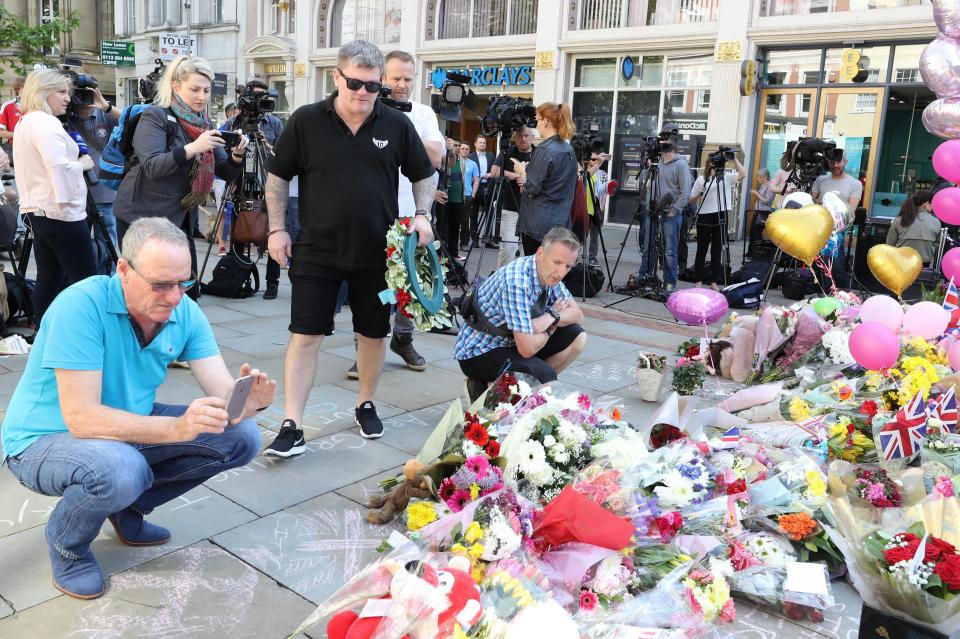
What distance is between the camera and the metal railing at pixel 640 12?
13.9 metres

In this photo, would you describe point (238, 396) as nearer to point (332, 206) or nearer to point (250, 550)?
point (250, 550)

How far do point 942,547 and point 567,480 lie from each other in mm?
1128

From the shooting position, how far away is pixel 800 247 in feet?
16.8

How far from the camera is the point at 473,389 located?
4.10 m

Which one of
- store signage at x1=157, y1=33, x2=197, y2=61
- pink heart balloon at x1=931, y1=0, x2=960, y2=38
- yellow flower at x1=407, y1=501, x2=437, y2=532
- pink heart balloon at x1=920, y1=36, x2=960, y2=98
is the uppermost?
store signage at x1=157, y1=33, x2=197, y2=61

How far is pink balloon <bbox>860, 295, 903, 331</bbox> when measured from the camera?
442 cm

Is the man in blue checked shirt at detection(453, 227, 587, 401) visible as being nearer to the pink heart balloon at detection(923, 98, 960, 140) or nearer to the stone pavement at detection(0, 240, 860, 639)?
the stone pavement at detection(0, 240, 860, 639)

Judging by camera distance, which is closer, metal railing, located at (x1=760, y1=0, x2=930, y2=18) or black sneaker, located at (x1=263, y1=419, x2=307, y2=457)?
black sneaker, located at (x1=263, y1=419, x2=307, y2=457)

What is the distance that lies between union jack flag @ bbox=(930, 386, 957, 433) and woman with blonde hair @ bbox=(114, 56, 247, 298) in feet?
12.6

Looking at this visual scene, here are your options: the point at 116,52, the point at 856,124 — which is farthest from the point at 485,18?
the point at 856,124

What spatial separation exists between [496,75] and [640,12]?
10.9 feet

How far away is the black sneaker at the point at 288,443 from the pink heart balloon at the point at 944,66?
13.4 feet

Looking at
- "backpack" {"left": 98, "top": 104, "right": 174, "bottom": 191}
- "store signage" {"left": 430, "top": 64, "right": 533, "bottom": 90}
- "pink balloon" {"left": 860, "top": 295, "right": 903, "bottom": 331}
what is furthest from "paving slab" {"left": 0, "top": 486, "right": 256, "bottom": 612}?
"store signage" {"left": 430, "top": 64, "right": 533, "bottom": 90}

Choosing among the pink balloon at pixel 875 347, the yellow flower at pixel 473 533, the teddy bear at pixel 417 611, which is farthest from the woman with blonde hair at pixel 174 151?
the pink balloon at pixel 875 347
